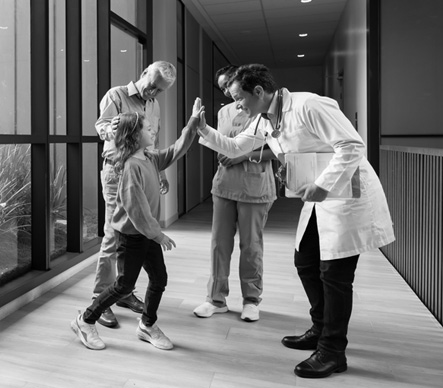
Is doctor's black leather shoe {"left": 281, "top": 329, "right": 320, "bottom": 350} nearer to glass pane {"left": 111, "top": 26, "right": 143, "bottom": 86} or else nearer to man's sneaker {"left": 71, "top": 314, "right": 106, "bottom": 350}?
man's sneaker {"left": 71, "top": 314, "right": 106, "bottom": 350}

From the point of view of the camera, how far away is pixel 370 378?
1761 mm

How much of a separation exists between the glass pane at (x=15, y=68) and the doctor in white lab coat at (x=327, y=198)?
1.51 m

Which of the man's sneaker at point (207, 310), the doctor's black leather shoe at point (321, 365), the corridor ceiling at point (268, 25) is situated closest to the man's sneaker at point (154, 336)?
the man's sneaker at point (207, 310)

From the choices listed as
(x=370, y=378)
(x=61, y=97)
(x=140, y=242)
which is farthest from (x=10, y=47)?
(x=370, y=378)

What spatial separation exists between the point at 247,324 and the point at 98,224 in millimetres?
1902

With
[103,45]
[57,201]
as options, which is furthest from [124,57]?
[57,201]

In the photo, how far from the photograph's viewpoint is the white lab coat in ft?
4.91

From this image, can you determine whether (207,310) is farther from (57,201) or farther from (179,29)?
(179,29)

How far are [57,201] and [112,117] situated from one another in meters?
1.20

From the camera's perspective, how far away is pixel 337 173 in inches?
58.6

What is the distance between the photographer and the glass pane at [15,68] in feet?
8.31

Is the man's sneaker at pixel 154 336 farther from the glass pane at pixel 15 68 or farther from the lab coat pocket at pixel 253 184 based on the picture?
the glass pane at pixel 15 68

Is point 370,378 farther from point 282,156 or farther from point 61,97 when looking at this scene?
point 61,97

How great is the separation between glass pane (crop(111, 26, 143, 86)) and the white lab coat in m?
2.68
